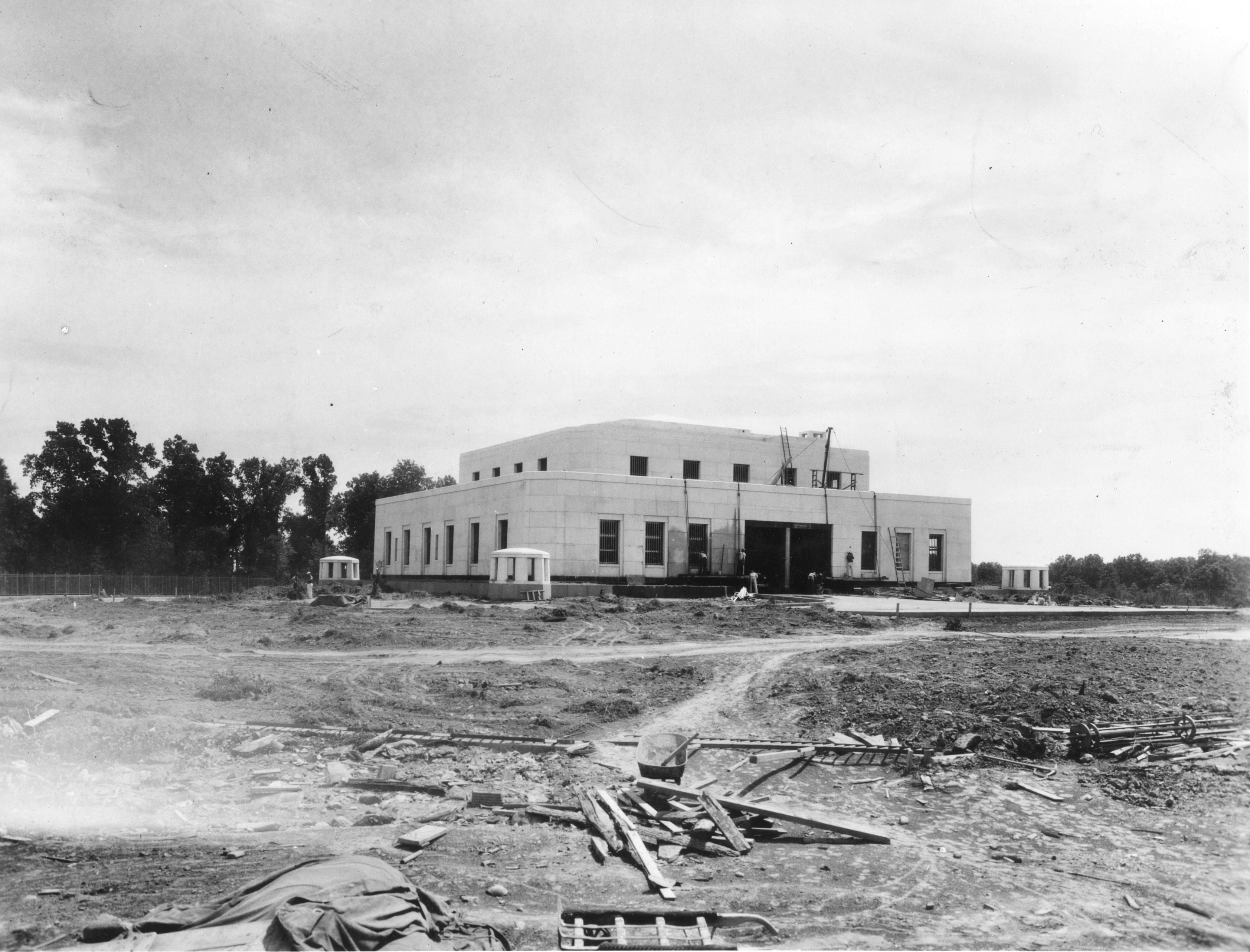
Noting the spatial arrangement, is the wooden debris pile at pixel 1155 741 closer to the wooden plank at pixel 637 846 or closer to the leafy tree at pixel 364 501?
the wooden plank at pixel 637 846

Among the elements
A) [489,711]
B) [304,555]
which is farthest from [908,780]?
[304,555]

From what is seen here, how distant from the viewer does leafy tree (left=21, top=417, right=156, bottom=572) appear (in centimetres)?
6291

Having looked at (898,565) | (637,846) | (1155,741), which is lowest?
(637,846)

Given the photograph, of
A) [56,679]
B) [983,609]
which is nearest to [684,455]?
[983,609]

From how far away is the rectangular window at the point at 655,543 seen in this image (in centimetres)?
4569

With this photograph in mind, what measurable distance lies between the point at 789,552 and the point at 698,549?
21.2 feet

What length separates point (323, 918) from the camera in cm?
550

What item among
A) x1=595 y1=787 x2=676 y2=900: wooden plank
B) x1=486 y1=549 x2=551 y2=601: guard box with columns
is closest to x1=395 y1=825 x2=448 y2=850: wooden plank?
x1=595 y1=787 x2=676 y2=900: wooden plank

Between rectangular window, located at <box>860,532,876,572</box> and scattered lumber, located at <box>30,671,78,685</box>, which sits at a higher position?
rectangular window, located at <box>860,532,876,572</box>

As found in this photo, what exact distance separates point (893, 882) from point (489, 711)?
30.1 feet

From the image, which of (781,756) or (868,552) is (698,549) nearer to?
(868,552)

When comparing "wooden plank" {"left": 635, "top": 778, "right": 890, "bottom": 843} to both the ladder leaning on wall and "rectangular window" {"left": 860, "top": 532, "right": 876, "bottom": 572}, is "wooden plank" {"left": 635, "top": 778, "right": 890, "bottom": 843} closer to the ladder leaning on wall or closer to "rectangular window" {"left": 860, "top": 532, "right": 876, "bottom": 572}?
"rectangular window" {"left": 860, "top": 532, "right": 876, "bottom": 572}

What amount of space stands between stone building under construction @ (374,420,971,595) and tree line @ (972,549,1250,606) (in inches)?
442

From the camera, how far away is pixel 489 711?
52.6 feet
